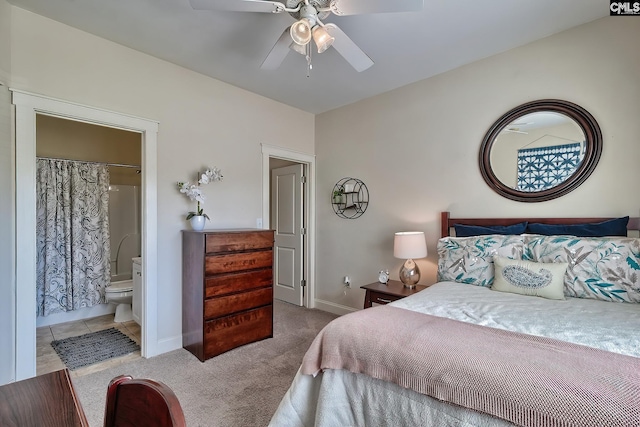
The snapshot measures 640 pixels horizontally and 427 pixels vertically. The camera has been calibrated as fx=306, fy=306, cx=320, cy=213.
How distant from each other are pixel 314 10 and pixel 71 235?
3697 millimetres

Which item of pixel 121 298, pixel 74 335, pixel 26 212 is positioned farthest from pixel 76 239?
pixel 26 212

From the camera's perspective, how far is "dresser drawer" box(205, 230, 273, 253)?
2.70m

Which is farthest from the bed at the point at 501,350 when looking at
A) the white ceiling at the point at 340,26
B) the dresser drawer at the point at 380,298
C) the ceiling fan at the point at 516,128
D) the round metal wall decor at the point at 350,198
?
the round metal wall decor at the point at 350,198

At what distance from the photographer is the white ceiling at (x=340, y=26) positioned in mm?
2105

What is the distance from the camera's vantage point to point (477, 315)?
62.5 inches

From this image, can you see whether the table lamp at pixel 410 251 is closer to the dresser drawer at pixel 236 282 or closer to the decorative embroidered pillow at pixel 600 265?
the decorative embroidered pillow at pixel 600 265

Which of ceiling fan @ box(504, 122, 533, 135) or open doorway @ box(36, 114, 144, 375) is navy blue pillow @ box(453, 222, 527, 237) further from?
open doorway @ box(36, 114, 144, 375)

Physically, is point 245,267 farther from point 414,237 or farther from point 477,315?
point 477,315

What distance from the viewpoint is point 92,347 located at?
2.91 m

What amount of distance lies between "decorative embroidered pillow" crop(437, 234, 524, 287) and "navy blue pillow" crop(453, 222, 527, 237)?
0.16m

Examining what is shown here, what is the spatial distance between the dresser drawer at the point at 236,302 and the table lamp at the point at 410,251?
135 centimetres

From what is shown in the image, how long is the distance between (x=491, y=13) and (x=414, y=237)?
5.87 feet

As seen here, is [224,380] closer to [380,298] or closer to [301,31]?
[380,298]

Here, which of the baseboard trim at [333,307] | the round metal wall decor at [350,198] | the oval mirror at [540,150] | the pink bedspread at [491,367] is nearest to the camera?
the pink bedspread at [491,367]
